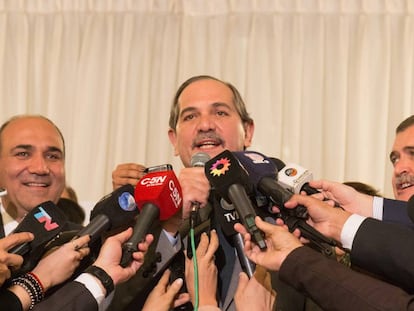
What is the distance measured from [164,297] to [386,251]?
56 cm

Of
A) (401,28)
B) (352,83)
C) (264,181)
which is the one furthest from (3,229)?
(401,28)

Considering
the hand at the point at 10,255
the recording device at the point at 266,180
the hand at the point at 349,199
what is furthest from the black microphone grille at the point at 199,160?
the hand at the point at 10,255

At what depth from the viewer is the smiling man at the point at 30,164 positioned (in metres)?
2.27

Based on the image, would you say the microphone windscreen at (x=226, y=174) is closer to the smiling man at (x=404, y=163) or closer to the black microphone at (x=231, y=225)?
the black microphone at (x=231, y=225)

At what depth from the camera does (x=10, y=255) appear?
4.92 feet

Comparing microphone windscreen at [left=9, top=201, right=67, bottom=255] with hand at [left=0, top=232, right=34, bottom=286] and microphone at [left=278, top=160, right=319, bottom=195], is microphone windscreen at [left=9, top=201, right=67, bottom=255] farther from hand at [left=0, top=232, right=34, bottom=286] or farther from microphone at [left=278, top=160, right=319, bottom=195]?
microphone at [left=278, top=160, right=319, bottom=195]

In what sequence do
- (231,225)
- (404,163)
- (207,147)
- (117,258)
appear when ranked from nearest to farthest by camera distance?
(117,258) → (231,225) → (207,147) → (404,163)

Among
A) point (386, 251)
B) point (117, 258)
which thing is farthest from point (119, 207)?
point (386, 251)

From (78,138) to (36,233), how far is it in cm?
166

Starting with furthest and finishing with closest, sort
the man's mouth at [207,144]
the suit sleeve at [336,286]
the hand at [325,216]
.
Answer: the man's mouth at [207,144], the hand at [325,216], the suit sleeve at [336,286]

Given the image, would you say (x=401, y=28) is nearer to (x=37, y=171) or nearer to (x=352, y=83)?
(x=352, y=83)

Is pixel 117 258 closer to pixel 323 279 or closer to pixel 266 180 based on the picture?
pixel 266 180

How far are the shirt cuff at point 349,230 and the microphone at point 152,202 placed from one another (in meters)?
0.42

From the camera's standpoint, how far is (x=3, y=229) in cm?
233
